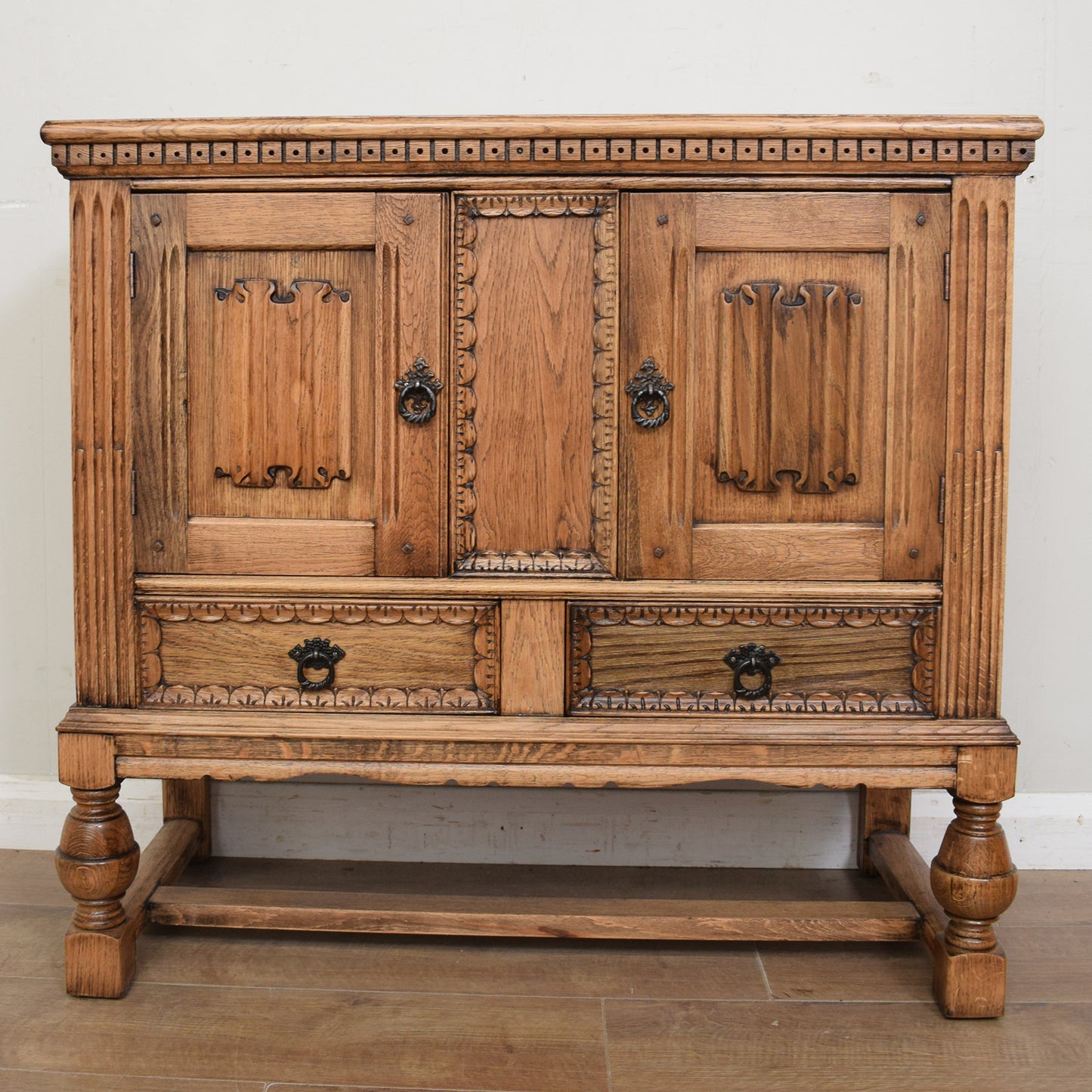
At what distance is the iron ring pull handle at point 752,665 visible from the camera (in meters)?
Answer: 1.83

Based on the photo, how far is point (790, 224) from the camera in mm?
1779

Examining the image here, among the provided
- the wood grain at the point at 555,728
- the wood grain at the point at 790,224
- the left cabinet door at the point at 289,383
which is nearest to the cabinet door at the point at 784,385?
the wood grain at the point at 790,224

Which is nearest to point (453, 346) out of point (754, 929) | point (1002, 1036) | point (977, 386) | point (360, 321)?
point (360, 321)

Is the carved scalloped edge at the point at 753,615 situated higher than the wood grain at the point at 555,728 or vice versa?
the carved scalloped edge at the point at 753,615

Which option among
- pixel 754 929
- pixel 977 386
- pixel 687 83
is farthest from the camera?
pixel 687 83

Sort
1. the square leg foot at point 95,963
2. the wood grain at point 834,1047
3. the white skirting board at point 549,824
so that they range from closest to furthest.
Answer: the wood grain at point 834,1047 < the square leg foot at point 95,963 < the white skirting board at point 549,824

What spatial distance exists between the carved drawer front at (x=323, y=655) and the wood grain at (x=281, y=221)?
67cm

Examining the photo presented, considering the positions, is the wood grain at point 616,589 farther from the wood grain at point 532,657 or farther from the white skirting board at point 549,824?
the white skirting board at point 549,824

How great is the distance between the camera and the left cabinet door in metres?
1.80

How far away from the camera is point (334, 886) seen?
96.8 inches

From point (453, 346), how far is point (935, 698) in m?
1.11

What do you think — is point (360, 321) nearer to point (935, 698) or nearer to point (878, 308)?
point (878, 308)

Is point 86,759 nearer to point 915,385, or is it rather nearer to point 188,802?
point 188,802

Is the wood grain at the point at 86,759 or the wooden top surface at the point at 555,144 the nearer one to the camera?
the wooden top surface at the point at 555,144
